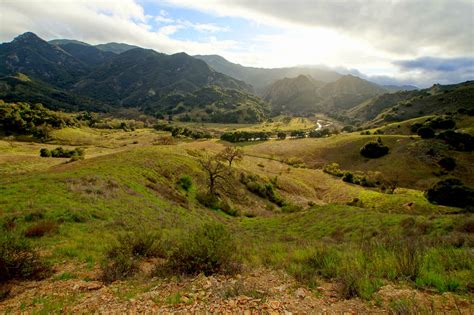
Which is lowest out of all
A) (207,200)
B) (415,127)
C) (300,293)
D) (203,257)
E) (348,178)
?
(348,178)

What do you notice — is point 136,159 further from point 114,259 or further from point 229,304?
point 229,304

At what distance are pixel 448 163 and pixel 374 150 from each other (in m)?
18.9

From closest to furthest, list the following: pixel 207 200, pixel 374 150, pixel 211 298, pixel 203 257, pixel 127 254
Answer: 1. pixel 211 298
2. pixel 203 257
3. pixel 127 254
4. pixel 207 200
5. pixel 374 150

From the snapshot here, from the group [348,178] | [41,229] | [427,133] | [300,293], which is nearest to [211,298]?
[300,293]

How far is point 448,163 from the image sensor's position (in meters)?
62.5

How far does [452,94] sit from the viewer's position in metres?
127

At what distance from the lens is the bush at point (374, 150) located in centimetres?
7706

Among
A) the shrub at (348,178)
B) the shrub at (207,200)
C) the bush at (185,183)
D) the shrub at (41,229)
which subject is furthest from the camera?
the shrub at (348,178)

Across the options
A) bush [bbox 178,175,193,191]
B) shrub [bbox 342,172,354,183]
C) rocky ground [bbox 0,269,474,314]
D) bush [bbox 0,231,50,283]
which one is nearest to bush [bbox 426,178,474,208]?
shrub [bbox 342,172,354,183]

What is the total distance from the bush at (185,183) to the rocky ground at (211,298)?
80.5 ft

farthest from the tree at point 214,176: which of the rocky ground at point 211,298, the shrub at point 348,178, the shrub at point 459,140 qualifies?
the shrub at point 459,140

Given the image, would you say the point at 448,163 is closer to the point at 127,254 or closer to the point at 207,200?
the point at 207,200

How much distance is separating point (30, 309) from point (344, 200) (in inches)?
1891

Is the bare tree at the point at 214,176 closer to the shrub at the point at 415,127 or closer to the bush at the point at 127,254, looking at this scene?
the bush at the point at 127,254
